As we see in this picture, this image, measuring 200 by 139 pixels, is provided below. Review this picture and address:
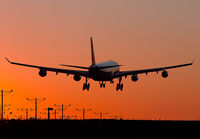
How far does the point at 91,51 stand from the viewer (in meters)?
109
